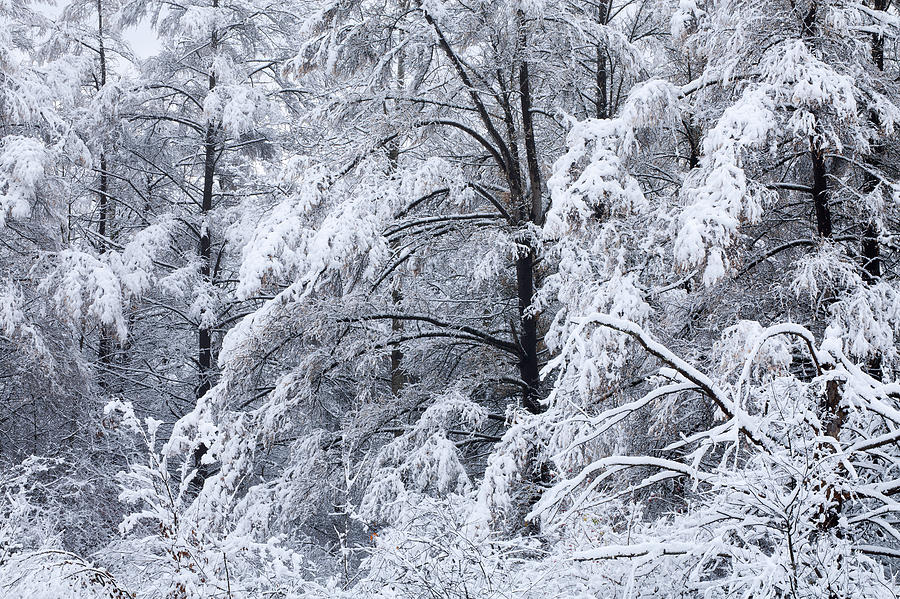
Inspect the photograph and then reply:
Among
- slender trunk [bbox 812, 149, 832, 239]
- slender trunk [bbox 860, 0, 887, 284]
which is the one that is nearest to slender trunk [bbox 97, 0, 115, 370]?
slender trunk [bbox 812, 149, 832, 239]

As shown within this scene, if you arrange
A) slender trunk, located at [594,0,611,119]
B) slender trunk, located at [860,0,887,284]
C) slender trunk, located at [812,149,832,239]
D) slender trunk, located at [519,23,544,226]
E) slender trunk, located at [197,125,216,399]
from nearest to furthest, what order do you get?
1. slender trunk, located at [860,0,887,284]
2. slender trunk, located at [812,149,832,239]
3. slender trunk, located at [519,23,544,226]
4. slender trunk, located at [594,0,611,119]
5. slender trunk, located at [197,125,216,399]

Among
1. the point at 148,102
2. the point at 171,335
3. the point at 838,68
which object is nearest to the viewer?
the point at 838,68

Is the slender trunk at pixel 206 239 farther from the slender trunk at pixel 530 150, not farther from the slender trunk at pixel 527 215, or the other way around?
the slender trunk at pixel 530 150

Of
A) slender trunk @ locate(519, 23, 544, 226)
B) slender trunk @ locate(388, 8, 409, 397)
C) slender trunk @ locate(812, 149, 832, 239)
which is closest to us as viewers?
slender trunk @ locate(812, 149, 832, 239)

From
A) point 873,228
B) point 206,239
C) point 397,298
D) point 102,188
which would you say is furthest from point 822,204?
point 102,188

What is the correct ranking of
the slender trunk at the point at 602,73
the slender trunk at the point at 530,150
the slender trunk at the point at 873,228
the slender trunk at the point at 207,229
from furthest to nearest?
1. the slender trunk at the point at 207,229
2. the slender trunk at the point at 602,73
3. the slender trunk at the point at 530,150
4. the slender trunk at the point at 873,228

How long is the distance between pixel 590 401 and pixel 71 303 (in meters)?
7.03

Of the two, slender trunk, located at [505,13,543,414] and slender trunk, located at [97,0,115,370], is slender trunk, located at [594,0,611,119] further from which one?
slender trunk, located at [97,0,115,370]

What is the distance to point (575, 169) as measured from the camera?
20.2ft

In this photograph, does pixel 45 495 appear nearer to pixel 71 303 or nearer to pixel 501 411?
pixel 71 303

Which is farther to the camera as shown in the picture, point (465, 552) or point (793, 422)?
point (465, 552)

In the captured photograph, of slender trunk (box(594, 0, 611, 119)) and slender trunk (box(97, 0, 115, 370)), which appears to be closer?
slender trunk (box(594, 0, 611, 119))

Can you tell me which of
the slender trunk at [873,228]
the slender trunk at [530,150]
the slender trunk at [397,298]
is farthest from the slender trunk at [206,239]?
the slender trunk at [873,228]

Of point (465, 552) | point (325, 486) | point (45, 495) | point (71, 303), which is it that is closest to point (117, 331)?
point (71, 303)
